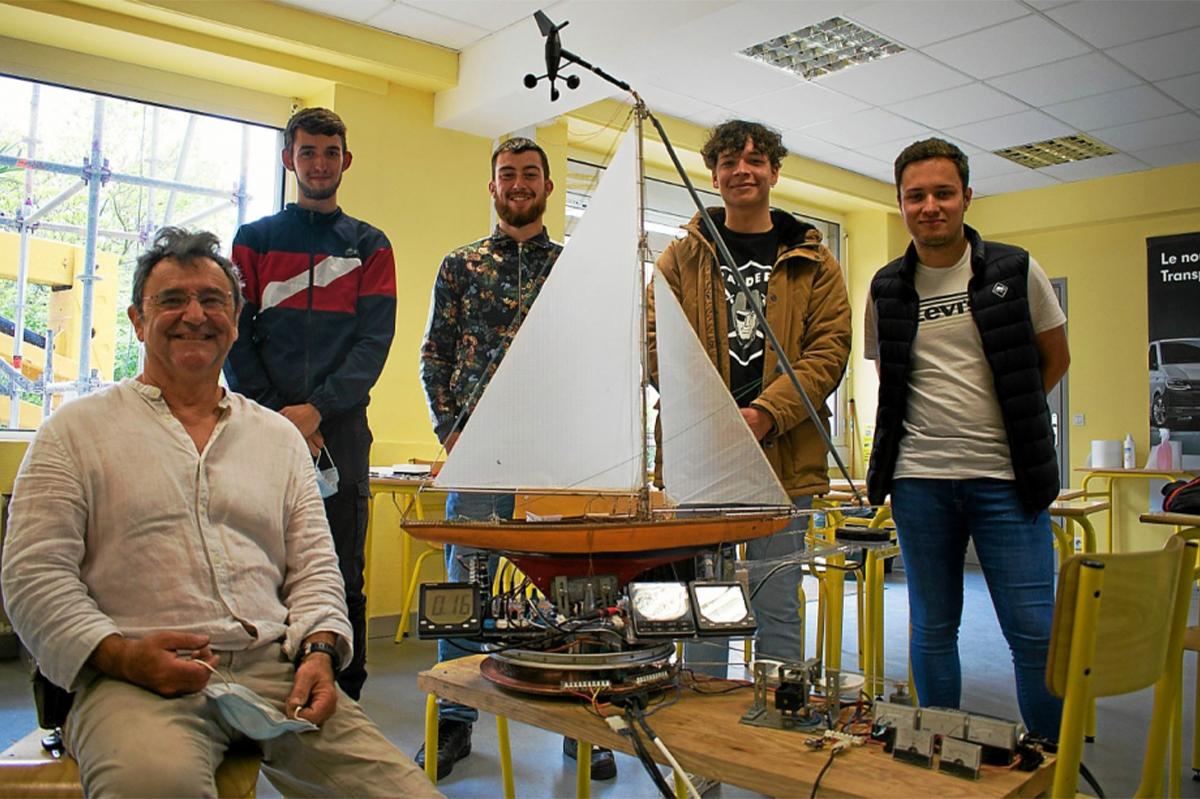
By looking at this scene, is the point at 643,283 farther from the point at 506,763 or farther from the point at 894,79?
the point at 894,79

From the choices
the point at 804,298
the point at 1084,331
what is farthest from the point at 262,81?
the point at 1084,331

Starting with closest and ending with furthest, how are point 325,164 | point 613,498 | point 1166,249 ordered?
point 613,498 → point 325,164 → point 1166,249

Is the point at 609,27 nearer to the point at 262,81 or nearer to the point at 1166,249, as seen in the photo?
the point at 262,81

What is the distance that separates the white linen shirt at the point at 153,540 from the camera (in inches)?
49.6

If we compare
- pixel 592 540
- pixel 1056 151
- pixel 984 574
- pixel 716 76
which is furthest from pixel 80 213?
pixel 1056 151

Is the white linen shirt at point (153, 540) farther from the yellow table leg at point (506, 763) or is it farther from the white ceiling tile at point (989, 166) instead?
the white ceiling tile at point (989, 166)

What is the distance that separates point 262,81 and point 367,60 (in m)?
0.57

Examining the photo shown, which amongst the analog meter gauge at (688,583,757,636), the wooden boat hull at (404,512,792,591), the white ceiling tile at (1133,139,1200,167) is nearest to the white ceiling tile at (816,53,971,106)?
the white ceiling tile at (1133,139,1200,167)

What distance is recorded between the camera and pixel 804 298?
1978 millimetres

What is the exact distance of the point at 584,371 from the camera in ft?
4.95

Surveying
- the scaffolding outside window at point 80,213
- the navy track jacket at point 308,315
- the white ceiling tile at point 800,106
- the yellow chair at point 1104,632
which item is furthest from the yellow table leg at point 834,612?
the white ceiling tile at point 800,106

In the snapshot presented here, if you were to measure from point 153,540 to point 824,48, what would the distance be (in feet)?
14.6

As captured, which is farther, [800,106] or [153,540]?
[800,106]

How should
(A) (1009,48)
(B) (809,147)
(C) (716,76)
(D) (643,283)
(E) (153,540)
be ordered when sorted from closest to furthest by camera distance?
Answer: (E) (153,540), (D) (643,283), (A) (1009,48), (C) (716,76), (B) (809,147)
